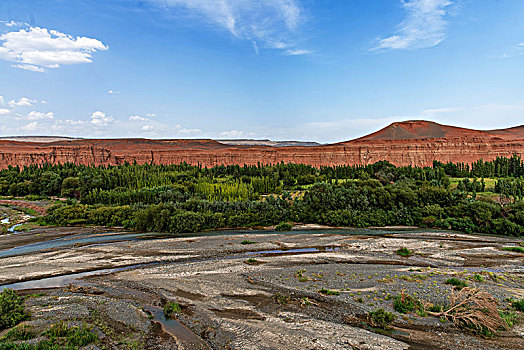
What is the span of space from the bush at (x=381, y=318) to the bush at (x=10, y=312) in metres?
19.3

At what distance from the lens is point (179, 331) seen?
52.9ft

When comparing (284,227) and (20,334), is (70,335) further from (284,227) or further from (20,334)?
(284,227)

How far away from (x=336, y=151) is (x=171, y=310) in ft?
257

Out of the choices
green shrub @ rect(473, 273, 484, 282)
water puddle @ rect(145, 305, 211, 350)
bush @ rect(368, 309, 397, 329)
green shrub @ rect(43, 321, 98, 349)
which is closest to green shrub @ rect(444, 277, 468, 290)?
green shrub @ rect(473, 273, 484, 282)

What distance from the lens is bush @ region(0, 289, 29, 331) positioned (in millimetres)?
15703

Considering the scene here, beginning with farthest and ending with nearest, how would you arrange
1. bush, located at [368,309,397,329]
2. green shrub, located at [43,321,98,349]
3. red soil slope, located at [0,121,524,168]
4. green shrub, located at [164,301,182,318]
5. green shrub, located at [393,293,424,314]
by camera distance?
red soil slope, located at [0,121,524,168] → green shrub, located at [164,301,182,318] → green shrub, located at [393,293,424,314] → bush, located at [368,309,397,329] → green shrub, located at [43,321,98,349]

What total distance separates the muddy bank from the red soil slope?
2007 inches

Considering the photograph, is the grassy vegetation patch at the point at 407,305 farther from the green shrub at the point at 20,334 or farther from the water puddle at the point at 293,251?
the green shrub at the point at 20,334

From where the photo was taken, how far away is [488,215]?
38344 millimetres

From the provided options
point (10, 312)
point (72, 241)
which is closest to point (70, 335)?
point (10, 312)

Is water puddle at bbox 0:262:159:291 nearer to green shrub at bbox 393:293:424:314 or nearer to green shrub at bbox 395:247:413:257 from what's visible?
green shrub at bbox 393:293:424:314

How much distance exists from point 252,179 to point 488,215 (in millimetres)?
39754

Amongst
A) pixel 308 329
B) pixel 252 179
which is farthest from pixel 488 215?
pixel 252 179

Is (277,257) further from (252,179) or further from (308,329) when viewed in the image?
(252,179)
